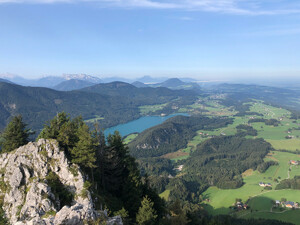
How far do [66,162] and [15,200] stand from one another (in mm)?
6772

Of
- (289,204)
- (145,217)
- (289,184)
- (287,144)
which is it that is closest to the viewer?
(145,217)

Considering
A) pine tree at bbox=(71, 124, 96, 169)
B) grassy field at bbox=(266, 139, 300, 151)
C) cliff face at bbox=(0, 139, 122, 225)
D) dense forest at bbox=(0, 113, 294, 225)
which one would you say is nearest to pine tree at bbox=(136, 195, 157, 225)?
dense forest at bbox=(0, 113, 294, 225)

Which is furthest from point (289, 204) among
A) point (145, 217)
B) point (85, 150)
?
point (85, 150)

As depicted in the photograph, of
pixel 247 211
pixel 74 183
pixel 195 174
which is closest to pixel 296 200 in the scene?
pixel 247 211

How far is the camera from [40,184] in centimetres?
2194

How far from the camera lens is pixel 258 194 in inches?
4186

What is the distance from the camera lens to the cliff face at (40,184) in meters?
20.4

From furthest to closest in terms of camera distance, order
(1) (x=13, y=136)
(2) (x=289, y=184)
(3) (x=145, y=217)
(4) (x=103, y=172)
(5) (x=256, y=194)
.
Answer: (2) (x=289, y=184) < (5) (x=256, y=194) < (1) (x=13, y=136) < (4) (x=103, y=172) < (3) (x=145, y=217)

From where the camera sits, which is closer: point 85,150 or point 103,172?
point 85,150

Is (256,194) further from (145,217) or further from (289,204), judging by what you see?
(145,217)

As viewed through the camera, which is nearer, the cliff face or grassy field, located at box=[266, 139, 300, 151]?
the cliff face

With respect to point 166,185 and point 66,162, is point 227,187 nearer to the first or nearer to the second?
point 166,185

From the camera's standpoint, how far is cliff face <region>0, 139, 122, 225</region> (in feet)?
66.8

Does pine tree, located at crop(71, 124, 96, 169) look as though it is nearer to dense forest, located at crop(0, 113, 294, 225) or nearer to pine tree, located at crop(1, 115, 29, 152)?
dense forest, located at crop(0, 113, 294, 225)
